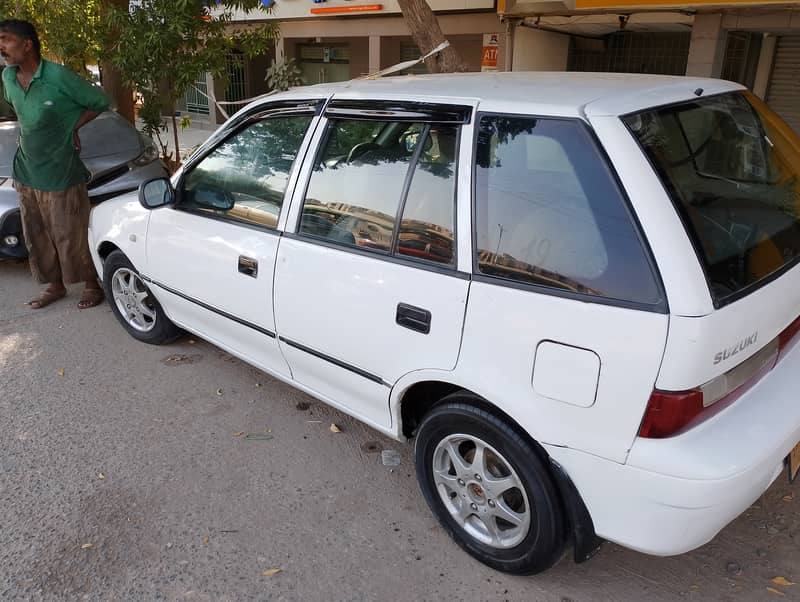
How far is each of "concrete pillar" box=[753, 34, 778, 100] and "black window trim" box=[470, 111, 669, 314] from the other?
1004 cm

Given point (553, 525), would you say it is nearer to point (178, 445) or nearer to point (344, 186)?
point (344, 186)

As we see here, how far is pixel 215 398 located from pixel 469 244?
219 centimetres

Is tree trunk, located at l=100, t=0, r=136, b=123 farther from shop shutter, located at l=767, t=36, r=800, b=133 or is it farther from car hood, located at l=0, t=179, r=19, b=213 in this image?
shop shutter, located at l=767, t=36, r=800, b=133

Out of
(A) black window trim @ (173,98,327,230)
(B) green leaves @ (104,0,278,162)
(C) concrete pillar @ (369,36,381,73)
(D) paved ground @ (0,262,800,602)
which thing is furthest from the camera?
(C) concrete pillar @ (369,36,381,73)

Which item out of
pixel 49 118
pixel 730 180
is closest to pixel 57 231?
pixel 49 118

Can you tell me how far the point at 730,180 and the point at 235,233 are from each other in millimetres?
2248

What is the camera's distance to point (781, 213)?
2422 mm

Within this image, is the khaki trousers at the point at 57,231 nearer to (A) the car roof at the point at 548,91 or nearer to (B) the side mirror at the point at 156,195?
(B) the side mirror at the point at 156,195

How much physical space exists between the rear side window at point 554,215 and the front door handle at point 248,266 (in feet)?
4.22

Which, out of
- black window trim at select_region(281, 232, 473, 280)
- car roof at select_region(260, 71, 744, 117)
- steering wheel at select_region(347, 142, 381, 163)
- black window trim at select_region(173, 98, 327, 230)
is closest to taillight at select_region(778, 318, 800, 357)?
car roof at select_region(260, 71, 744, 117)

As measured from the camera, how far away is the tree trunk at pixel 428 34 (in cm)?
573

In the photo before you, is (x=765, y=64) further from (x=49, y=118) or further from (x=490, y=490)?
(x=490, y=490)

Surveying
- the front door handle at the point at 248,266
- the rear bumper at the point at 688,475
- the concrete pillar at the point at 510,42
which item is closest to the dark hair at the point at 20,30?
the front door handle at the point at 248,266

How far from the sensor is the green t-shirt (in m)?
4.45
